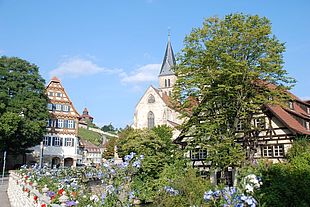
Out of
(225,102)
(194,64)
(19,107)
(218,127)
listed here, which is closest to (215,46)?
(194,64)

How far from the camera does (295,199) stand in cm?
1445

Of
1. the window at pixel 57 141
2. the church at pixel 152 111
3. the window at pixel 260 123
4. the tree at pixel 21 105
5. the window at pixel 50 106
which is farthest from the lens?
the church at pixel 152 111

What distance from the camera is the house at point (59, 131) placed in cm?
4300

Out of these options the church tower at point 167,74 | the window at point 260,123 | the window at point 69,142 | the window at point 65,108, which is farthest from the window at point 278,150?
the church tower at point 167,74

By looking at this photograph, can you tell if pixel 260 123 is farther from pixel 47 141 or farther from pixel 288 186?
pixel 47 141

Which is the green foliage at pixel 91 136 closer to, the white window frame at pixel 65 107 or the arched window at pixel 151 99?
the arched window at pixel 151 99

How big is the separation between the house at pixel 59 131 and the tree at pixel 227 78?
26300 mm

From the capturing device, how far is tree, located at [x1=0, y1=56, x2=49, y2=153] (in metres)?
33.5

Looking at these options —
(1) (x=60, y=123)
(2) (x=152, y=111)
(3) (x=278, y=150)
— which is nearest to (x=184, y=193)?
(3) (x=278, y=150)

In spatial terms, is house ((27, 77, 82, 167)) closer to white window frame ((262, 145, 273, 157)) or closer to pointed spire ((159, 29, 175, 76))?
white window frame ((262, 145, 273, 157))

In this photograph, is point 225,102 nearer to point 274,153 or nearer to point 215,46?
point 215,46

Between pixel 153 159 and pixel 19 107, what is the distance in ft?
65.0

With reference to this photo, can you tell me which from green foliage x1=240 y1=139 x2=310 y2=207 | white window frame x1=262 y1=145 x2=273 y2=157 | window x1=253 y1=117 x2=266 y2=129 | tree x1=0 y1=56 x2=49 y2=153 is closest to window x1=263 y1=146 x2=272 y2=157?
white window frame x1=262 y1=145 x2=273 y2=157

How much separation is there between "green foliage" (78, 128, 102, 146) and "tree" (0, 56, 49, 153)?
220 feet
